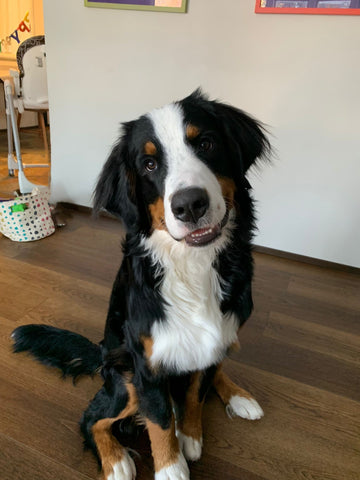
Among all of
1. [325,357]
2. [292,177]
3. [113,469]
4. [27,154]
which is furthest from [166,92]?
[27,154]

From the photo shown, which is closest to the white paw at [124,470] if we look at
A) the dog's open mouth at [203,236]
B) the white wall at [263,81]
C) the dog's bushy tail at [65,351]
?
the dog's bushy tail at [65,351]

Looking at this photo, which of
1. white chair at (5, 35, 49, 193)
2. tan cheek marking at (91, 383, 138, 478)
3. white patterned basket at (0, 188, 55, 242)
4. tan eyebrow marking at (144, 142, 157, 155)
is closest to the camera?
tan eyebrow marking at (144, 142, 157, 155)

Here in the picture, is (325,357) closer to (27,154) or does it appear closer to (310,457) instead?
(310,457)

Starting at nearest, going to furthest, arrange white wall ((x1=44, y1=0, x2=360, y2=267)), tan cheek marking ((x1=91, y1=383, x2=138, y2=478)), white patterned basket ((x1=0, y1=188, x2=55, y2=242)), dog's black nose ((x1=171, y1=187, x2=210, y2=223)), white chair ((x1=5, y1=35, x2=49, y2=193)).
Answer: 1. dog's black nose ((x1=171, y1=187, x2=210, y2=223))
2. tan cheek marking ((x1=91, y1=383, x2=138, y2=478))
3. white wall ((x1=44, y1=0, x2=360, y2=267))
4. white patterned basket ((x1=0, y1=188, x2=55, y2=242))
5. white chair ((x1=5, y1=35, x2=49, y2=193))

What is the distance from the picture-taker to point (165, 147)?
0.92 m

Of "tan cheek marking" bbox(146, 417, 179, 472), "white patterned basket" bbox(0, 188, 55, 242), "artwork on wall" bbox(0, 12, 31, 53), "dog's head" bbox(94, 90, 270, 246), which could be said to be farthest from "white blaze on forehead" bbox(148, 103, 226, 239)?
"artwork on wall" bbox(0, 12, 31, 53)

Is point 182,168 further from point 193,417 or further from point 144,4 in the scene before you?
point 144,4

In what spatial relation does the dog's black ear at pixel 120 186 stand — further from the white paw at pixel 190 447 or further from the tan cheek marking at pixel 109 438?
the white paw at pixel 190 447

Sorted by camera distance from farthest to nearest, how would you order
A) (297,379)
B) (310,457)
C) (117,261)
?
(117,261) → (297,379) → (310,457)

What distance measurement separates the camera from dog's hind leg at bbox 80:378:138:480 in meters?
1.03

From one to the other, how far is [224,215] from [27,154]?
13.8ft

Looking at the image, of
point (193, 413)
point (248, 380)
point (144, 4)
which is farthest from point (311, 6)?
point (193, 413)

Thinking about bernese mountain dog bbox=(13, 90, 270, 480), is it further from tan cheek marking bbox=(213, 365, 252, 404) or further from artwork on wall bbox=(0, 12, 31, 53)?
artwork on wall bbox=(0, 12, 31, 53)

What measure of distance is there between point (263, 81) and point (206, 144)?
56.0 inches
